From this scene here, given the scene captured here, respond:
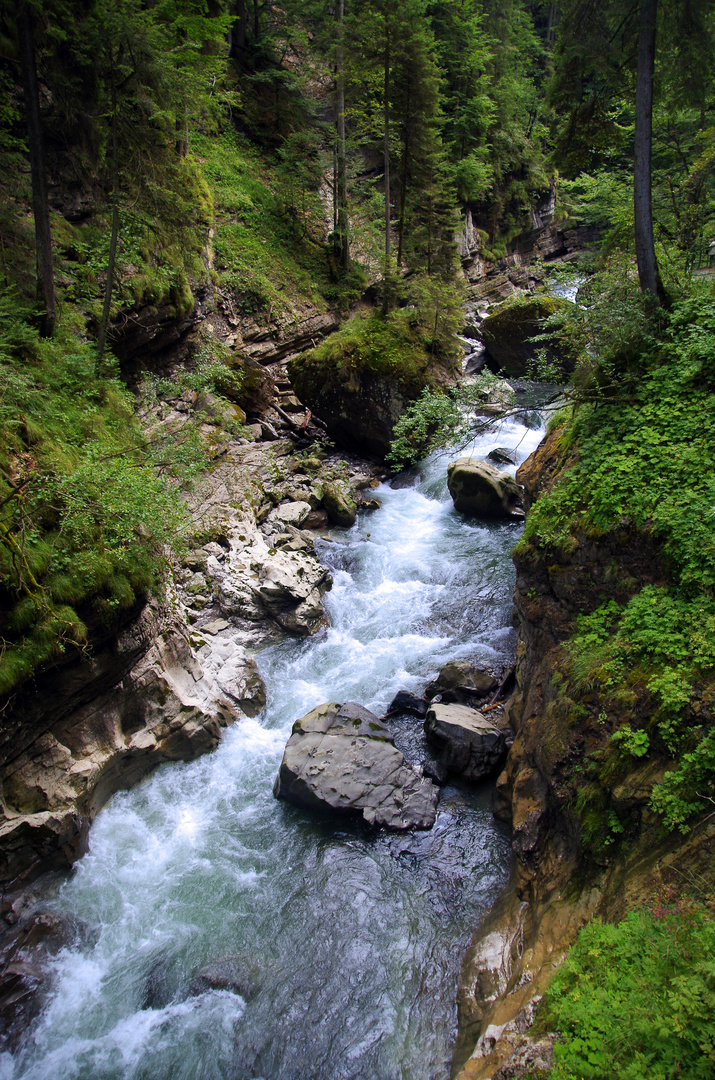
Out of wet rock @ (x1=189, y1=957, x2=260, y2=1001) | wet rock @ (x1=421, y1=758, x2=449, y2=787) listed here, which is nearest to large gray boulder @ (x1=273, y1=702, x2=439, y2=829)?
wet rock @ (x1=421, y1=758, x2=449, y2=787)

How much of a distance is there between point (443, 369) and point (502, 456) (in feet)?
14.1

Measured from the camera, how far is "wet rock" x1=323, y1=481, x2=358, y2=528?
15.8 m

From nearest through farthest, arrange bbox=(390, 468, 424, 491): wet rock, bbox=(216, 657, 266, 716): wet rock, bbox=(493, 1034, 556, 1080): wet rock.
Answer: bbox=(493, 1034, 556, 1080): wet rock < bbox=(216, 657, 266, 716): wet rock < bbox=(390, 468, 424, 491): wet rock

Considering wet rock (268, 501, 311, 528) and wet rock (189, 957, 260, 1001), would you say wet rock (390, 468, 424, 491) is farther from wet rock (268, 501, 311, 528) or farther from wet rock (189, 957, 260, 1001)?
wet rock (189, 957, 260, 1001)

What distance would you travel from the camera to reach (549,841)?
20.0 ft

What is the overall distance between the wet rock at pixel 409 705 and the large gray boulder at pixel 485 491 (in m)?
7.48

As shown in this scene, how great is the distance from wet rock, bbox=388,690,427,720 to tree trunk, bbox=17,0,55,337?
9843mm

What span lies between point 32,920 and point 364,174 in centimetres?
3396

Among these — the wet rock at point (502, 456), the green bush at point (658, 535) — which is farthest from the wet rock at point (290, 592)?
the wet rock at point (502, 456)

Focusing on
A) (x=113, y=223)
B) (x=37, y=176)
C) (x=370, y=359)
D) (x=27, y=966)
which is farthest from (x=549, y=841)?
(x=370, y=359)

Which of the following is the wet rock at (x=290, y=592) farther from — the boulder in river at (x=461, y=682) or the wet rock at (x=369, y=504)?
the wet rock at (x=369, y=504)

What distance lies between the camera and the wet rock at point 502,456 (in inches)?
676

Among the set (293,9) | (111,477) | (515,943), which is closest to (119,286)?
(111,477)

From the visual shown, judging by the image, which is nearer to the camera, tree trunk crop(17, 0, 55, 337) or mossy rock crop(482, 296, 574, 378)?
tree trunk crop(17, 0, 55, 337)
